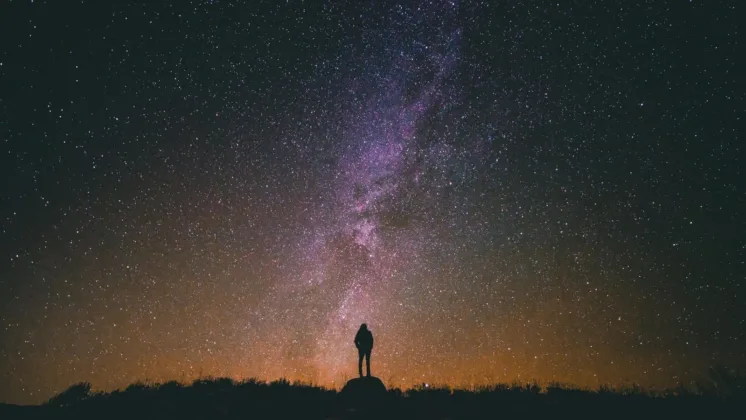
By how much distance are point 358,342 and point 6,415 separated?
982 cm

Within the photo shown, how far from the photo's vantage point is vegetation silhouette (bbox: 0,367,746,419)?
28.6 feet

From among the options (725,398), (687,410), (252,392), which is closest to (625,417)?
(687,410)

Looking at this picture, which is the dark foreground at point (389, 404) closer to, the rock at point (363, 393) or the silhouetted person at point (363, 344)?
the rock at point (363, 393)

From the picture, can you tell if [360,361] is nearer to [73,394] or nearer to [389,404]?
[389,404]

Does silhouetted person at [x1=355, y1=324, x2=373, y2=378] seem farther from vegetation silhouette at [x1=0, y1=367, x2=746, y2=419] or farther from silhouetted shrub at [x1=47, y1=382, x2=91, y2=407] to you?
silhouetted shrub at [x1=47, y1=382, x2=91, y2=407]

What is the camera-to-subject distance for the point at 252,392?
35.9ft

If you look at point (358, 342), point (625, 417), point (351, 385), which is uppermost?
point (358, 342)

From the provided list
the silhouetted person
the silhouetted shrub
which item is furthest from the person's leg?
the silhouetted shrub

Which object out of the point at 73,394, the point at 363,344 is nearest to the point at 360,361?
the point at 363,344

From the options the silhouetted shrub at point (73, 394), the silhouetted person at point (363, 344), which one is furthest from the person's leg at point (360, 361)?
the silhouetted shrub at point (73, 394)

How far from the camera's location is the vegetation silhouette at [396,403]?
8.71 m

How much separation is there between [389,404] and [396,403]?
297 millimetres

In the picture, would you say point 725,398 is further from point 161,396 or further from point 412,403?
point 161,396

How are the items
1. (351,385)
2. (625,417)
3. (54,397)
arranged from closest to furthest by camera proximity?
(625,417) → (351,385) → (54,397)
